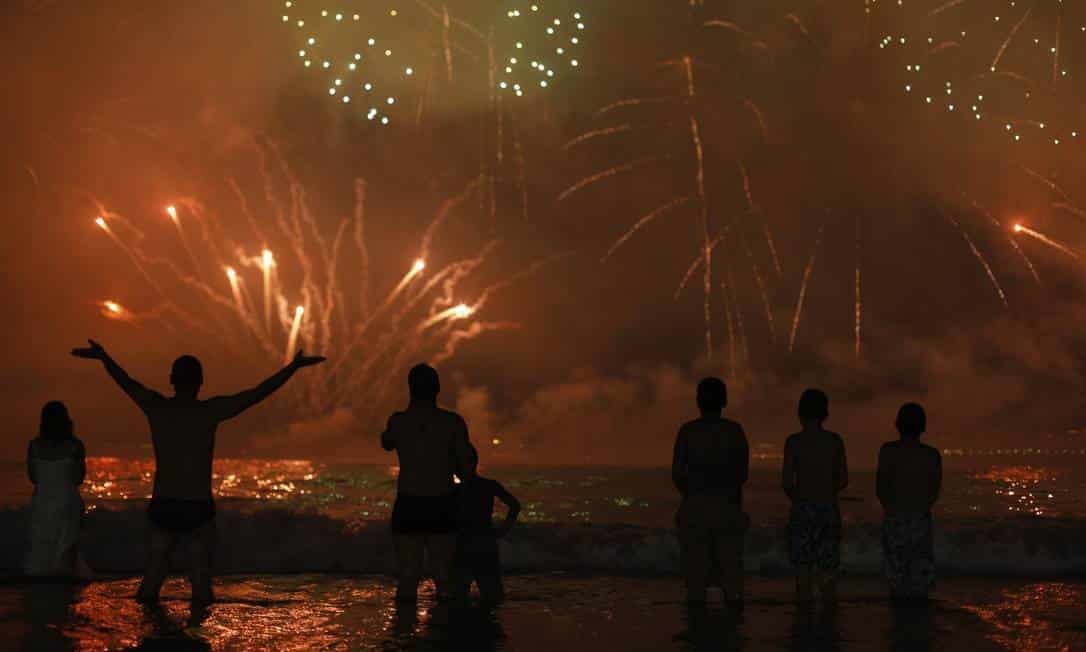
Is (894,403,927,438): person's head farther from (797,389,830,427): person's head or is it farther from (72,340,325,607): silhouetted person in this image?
(72,340,325,607): silhouetted person

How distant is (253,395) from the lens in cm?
953

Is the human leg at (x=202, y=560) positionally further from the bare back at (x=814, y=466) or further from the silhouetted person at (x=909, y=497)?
the silhouetted person at (x=909, y=497)

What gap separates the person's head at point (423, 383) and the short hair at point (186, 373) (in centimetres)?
169

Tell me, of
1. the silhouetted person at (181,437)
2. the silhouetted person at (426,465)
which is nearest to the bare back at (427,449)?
the silhouetted person at (426,465)

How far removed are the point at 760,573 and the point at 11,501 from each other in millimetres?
30539

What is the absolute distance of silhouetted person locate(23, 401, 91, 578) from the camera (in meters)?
12.0

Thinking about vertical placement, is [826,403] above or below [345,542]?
above

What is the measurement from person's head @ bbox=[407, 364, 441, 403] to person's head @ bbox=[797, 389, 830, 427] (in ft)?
10.7

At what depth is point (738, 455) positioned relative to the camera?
33.0 ft

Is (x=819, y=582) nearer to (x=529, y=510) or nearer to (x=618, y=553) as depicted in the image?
(x=618, y=553)

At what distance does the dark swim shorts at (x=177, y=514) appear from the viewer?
9.52 meters

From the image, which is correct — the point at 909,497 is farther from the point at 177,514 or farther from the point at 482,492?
the point at 177,514

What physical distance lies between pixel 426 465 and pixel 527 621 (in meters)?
1.58

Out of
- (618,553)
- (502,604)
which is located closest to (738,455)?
(502,604)
